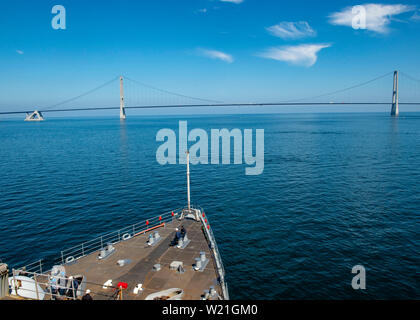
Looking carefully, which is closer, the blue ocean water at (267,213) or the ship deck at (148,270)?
the ship deck at (148,270)

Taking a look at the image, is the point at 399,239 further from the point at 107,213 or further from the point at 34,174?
the point at 34,174

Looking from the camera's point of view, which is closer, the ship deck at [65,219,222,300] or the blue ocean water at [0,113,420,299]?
the ship deck at [65,219,222,300]

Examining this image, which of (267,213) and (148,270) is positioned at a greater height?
(148,270)

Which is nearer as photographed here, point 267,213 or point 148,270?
point 148,270
